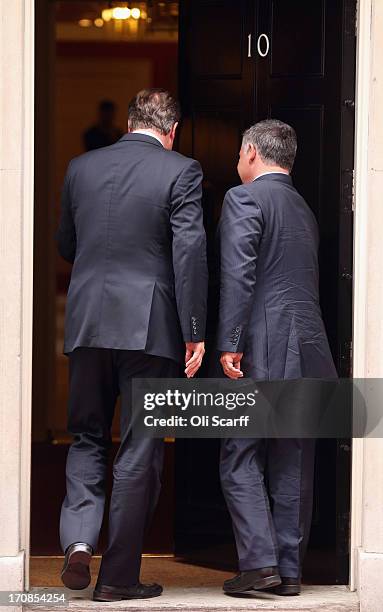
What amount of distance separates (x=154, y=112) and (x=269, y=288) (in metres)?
0.83

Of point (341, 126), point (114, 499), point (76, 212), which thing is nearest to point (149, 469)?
point (114, 499)

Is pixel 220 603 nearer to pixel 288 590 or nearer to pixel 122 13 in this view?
pixel 288 590

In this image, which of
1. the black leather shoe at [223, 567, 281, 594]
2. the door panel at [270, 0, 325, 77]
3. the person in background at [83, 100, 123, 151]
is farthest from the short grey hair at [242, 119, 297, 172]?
the person in background at [83, 100, 123, 151]

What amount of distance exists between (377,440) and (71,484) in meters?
1.21

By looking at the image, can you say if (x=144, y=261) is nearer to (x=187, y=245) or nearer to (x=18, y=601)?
(x=187, y=245)

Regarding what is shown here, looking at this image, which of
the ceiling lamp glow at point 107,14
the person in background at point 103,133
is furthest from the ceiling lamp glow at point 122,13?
the person in background at point 103,133

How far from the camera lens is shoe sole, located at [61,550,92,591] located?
4.82 metres

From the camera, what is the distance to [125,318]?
4863mm

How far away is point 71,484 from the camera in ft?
16.4

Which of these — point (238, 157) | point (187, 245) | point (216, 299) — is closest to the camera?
point (187, 245)

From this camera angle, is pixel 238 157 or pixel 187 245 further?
pixel 238 157

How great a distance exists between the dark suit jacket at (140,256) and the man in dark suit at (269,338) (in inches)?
6.5

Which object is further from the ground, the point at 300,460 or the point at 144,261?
the point at 144,261

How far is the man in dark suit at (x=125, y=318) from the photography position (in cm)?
485
